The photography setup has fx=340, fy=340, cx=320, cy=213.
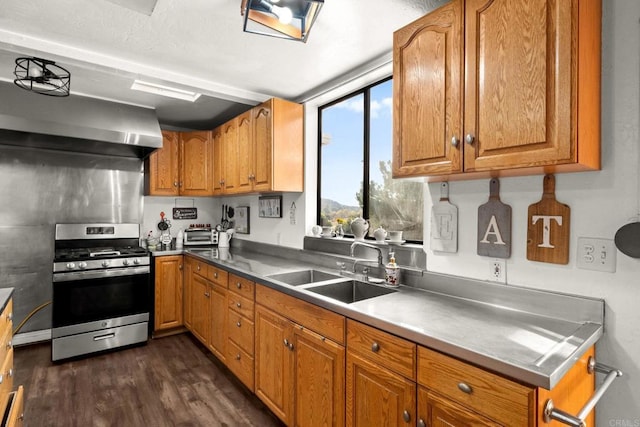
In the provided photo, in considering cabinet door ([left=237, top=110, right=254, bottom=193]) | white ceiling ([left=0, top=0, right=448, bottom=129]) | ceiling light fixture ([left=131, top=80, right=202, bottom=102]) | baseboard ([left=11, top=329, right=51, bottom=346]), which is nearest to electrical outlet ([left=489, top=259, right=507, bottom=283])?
white ceiling ([left=0, top=0, right=448, bottom=129])

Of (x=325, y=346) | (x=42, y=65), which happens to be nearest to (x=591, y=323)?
(x=325, y=346)

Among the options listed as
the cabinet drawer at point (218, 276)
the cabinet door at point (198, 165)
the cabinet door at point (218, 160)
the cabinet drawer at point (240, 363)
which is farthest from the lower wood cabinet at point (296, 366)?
the cabinet door at point (198, 165)

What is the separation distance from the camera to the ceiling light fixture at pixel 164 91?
2777 mm

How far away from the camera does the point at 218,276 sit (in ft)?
9.15

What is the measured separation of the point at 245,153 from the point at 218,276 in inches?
A: 46.9

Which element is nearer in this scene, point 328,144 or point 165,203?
point 328,144

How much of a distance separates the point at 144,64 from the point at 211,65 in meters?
0.47

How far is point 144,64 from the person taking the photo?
7.98 feet

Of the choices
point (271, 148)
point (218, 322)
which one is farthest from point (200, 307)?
point (271, 148)

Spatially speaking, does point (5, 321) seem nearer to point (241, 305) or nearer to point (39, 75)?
point (241, 305)

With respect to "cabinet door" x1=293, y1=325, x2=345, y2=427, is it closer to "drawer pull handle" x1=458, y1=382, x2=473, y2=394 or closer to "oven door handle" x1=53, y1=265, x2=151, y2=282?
"drawer pull handle" x1=458, y1=382, x2=473, y2=394

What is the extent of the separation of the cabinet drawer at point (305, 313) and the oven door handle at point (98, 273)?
1.65 metres

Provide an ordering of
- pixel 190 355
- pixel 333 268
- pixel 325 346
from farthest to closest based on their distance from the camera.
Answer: pixel 190 355
pixel 333 268
pixel 325 346

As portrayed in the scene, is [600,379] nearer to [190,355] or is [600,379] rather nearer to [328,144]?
[328,144]
